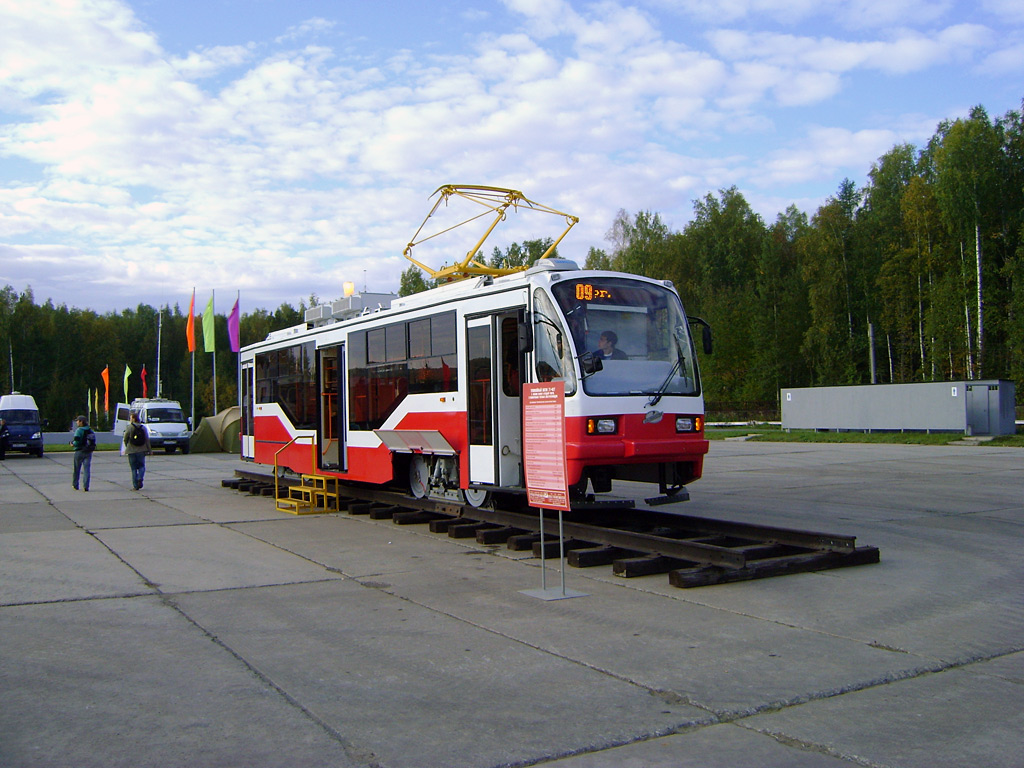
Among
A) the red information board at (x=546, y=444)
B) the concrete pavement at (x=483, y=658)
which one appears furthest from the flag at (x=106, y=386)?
the red information board at (x=546, y=444)

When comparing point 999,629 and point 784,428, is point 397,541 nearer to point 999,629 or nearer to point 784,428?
point 999,629

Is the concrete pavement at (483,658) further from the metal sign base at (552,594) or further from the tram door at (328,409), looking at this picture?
the tram door at (328,409)

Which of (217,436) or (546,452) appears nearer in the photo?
(546,452)

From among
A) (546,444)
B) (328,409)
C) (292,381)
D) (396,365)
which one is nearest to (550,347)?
(546,444)

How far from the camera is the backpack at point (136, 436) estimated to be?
18.6m

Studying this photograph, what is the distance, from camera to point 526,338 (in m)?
10.2

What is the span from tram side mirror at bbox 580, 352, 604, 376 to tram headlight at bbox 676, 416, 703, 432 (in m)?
1.30

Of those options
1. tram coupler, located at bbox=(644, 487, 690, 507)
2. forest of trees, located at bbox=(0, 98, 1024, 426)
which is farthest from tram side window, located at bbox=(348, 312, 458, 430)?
forest of trees, located at bbox=(0, 98, 1024, 426)

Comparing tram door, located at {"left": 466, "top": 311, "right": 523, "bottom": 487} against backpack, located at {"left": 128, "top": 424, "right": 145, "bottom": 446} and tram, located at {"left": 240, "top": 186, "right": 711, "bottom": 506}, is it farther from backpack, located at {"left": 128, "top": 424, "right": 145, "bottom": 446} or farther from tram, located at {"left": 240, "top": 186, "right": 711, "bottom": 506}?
backpack, located at {"left": 128, "top": 424, "right": 145, "bottom": 446}

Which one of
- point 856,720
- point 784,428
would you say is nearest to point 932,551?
point 856,720

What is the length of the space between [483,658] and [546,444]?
2.66 metres

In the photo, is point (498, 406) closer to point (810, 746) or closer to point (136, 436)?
point (810, 746)

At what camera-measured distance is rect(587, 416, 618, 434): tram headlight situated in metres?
9.60

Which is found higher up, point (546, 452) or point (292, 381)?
point (292, 381)
